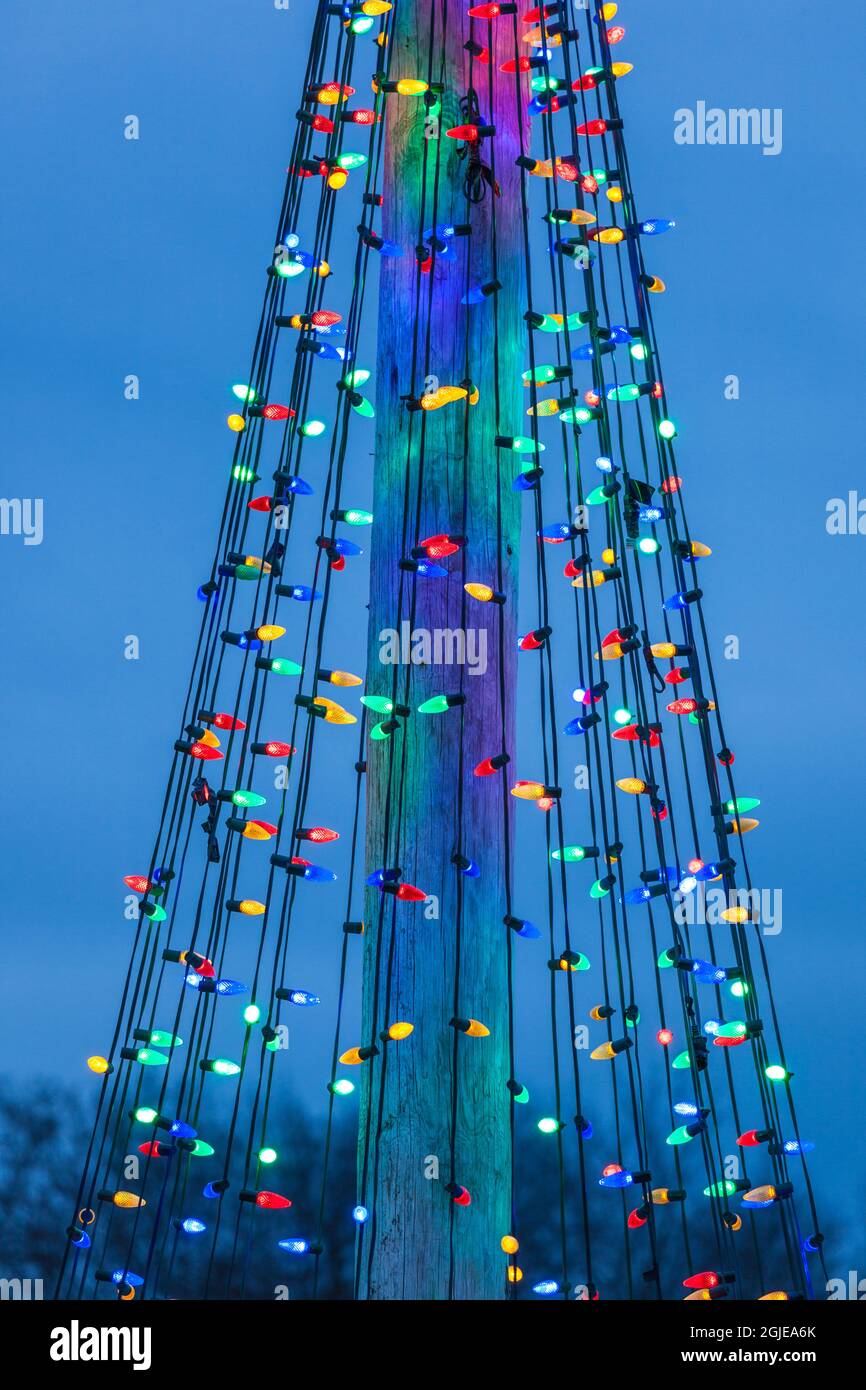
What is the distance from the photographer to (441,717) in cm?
232

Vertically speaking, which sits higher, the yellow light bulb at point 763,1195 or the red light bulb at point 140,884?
the red light bulb at point 140,884

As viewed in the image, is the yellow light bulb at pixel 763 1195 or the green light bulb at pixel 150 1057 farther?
the green light bulb at pixel 150 1057

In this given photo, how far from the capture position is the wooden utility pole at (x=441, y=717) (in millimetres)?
2172

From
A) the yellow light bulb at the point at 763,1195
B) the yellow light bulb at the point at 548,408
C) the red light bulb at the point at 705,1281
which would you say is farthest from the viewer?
the yellow light bulb at the point at 548,408

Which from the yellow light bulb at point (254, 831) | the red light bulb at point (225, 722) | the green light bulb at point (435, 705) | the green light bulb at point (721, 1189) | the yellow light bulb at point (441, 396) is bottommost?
the green light bulb at point (721, 1189)

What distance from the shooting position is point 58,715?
835 inches

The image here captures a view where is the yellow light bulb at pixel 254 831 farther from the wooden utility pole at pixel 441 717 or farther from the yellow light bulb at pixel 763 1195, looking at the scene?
the yellow light bulb at pixel 763 1195

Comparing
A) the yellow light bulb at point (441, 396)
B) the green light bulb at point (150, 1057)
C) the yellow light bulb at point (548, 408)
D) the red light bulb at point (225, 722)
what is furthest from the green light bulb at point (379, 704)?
the green light bulb at point (150, 1057)

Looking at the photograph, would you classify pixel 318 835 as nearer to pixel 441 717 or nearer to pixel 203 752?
pixel 203 752

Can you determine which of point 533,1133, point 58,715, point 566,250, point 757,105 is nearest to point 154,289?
point 58,715

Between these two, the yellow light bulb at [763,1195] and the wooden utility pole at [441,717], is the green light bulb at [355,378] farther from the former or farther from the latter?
the yellow light bulb at [763,1195]

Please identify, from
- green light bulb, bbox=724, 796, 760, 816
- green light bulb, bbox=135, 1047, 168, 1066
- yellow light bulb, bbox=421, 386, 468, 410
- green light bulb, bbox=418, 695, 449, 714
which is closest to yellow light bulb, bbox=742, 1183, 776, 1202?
green light bulb, bbox=724, 796, 760, 816

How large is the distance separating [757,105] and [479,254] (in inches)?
614

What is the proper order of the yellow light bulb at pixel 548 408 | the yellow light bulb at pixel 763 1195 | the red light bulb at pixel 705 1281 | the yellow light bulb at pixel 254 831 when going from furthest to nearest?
1. the yellow light bulb at pixel 548 408
2. the yellow light bulb at pixel 254 831
3. the yellow light bulb at pixel 763 1195
4. the red light bulb at pixel 705 1281
